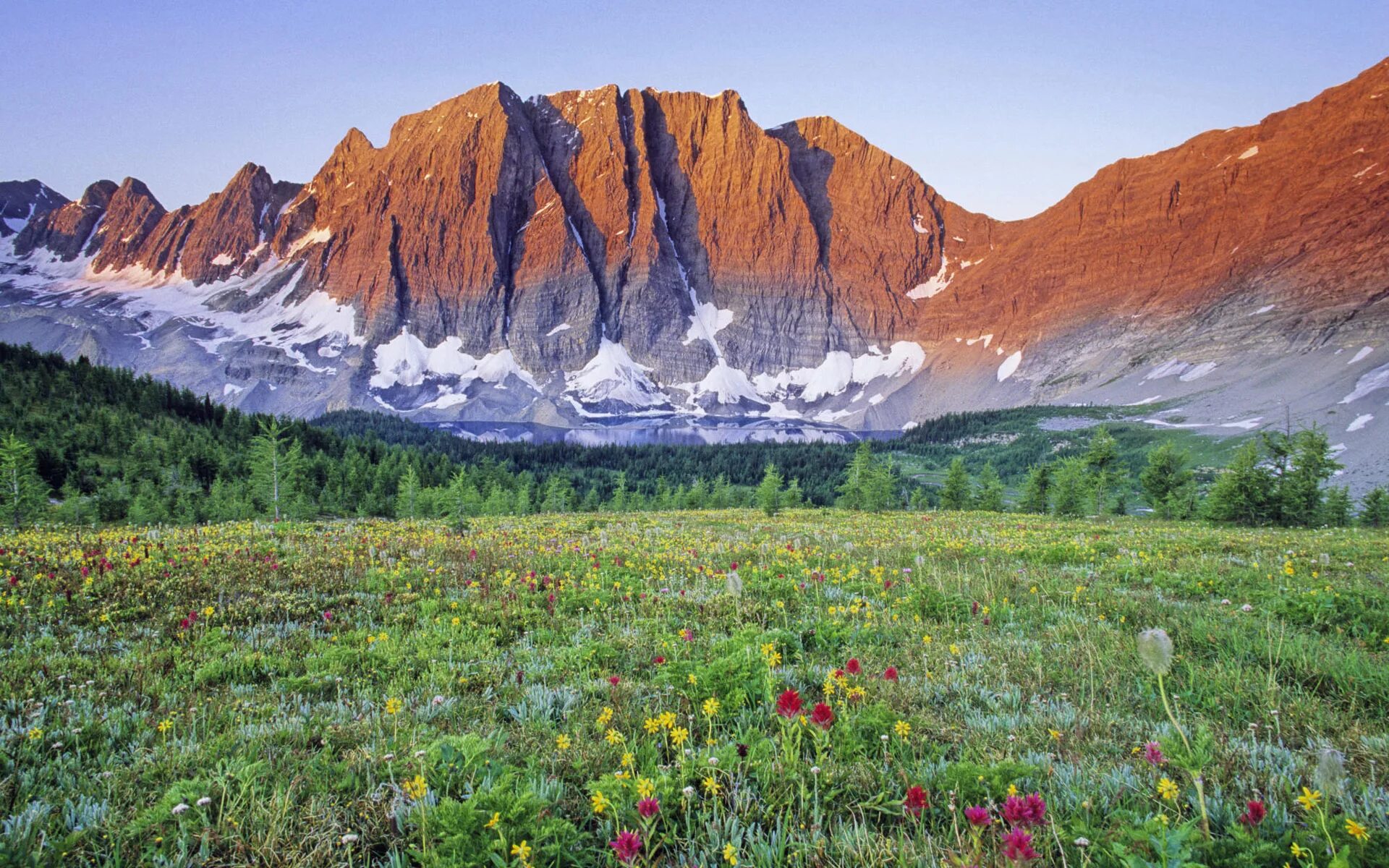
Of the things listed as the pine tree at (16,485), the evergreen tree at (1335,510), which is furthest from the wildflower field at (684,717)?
the evergreen tree at (1335,510)

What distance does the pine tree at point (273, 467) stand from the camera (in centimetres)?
3534

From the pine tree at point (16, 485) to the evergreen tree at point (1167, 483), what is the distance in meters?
63.0

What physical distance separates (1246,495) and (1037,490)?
73.5ft

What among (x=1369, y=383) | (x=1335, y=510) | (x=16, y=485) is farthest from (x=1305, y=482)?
(x=1369, y=383)

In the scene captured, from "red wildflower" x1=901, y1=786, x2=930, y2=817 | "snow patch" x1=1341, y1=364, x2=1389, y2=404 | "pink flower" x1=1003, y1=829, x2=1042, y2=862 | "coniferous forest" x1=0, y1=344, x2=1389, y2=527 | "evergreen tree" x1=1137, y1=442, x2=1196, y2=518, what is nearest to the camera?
"pink flower" x1=1003, y1=829, x2=1042, y2=862

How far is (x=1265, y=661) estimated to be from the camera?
A: 5.39m

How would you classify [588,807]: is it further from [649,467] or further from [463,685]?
[649,467]

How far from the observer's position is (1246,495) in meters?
28.2

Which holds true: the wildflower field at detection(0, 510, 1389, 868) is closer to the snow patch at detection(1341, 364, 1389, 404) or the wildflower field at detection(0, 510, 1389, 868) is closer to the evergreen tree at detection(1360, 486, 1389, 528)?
the evergreen tree at detection(1360, 486, 1389, 528)

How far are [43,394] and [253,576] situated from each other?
102457mm

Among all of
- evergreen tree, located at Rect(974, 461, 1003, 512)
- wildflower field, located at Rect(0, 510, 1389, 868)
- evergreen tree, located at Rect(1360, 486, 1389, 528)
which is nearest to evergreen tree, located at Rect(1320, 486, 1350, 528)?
evergreen tree, located at Rect(1360, 486, 1389, 528)

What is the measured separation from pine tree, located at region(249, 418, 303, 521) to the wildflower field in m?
29.7

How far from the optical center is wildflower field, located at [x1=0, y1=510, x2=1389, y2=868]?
280 cm

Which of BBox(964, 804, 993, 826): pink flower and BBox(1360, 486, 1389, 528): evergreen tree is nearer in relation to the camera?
BBox(964, 804, 993, 826): pink flower
